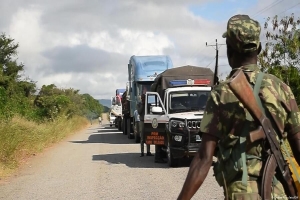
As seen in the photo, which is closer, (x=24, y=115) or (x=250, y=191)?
(x=250, y=191)

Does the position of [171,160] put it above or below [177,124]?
below

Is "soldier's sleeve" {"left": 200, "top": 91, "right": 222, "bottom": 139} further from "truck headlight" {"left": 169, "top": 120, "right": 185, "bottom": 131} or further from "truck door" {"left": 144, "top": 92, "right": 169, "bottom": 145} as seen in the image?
"truck door" {"left": 144, "top": 92, "right": 169, "bottom": 145}

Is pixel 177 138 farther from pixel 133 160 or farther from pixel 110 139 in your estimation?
pixel 110 139

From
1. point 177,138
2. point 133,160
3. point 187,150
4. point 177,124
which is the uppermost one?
point 177,124

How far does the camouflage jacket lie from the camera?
3.15 metres

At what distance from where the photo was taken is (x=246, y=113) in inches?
123

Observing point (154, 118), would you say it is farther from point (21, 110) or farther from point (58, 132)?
point (21, 110)

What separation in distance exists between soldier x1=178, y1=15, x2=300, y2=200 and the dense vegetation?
11.9 metres

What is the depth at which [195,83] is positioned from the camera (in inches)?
639

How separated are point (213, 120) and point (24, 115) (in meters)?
32.7

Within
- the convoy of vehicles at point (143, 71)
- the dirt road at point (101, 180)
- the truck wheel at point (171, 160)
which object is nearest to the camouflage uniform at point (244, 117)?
the dirt road at point (101, 180)

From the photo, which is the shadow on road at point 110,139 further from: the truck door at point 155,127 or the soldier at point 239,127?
the soldier at point 239,127

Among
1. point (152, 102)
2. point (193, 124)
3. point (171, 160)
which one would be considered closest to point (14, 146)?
point (152, 102)

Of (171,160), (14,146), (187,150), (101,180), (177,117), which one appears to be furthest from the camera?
(14,146)
